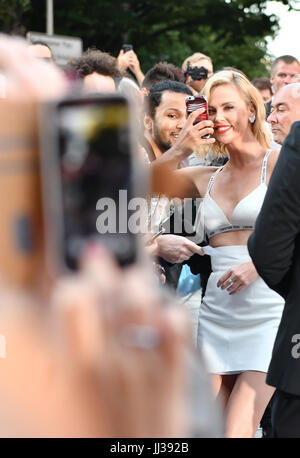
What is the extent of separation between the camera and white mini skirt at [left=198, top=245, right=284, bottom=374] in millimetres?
3873

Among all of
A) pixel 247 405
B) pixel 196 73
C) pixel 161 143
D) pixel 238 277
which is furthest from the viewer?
pixel 196 73

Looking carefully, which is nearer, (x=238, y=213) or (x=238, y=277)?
(x=238, y=277)

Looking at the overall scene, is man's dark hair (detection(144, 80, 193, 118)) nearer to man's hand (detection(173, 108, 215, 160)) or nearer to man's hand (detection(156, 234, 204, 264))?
man's hand (detection(173, 108, 215, 160))

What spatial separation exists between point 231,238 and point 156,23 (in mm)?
17175

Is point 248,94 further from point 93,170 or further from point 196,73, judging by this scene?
point 93,170

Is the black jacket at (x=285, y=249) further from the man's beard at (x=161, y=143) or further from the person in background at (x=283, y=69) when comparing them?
the person in background at (x=283, y=69)

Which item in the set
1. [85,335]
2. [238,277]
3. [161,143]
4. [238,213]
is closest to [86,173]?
[85,335]

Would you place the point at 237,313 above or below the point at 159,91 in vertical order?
below

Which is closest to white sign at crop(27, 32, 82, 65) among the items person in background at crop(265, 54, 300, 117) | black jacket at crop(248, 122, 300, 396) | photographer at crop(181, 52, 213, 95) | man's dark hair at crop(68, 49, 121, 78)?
photographer at crop(181, 52, 213, 95)

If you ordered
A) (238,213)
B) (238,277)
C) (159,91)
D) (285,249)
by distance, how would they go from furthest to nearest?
(159,91) → (238,213) → (238,277) → (285,249)

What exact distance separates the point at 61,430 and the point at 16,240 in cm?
17

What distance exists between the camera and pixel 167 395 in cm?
67

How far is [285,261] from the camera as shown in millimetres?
2619

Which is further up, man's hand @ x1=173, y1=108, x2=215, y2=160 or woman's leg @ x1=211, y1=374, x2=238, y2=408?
man's hand @ x1=173, y1=108, x2=215, y2=160
